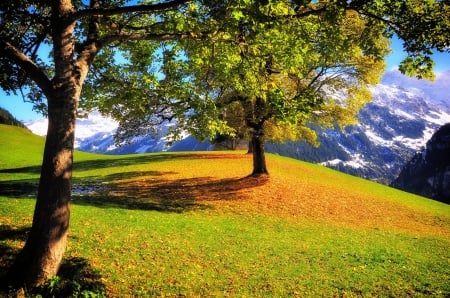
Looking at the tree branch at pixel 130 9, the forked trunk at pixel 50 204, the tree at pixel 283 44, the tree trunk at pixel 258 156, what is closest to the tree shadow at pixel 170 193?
the tree trunk at pixel 258 156

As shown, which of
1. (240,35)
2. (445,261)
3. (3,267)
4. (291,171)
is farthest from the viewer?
(291,171)

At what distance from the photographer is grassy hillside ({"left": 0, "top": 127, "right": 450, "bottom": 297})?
13883 mm

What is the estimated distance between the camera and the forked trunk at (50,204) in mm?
11062

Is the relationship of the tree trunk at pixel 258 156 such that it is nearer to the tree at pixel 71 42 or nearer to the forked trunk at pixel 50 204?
the tree at pixel 71 42

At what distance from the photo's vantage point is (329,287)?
579 inches

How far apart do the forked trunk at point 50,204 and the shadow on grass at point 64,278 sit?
1.17ft

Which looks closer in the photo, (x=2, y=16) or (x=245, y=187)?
(x=2, y=16)

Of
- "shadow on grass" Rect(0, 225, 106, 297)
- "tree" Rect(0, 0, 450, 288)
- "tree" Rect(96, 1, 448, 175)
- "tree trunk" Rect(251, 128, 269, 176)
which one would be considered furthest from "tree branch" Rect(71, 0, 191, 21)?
"tree trunk" Rect(251, 128, 269, 176)

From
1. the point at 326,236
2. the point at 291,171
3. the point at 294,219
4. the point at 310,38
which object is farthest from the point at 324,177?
the point at 310,38

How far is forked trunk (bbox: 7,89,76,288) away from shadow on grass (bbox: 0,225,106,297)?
1.17 feet

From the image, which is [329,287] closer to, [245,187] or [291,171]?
[245,187]

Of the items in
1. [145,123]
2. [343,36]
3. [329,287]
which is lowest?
[329,287]

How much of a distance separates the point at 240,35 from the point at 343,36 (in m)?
4.07

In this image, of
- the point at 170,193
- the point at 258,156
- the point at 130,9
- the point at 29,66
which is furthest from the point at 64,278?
the point at 258,156
